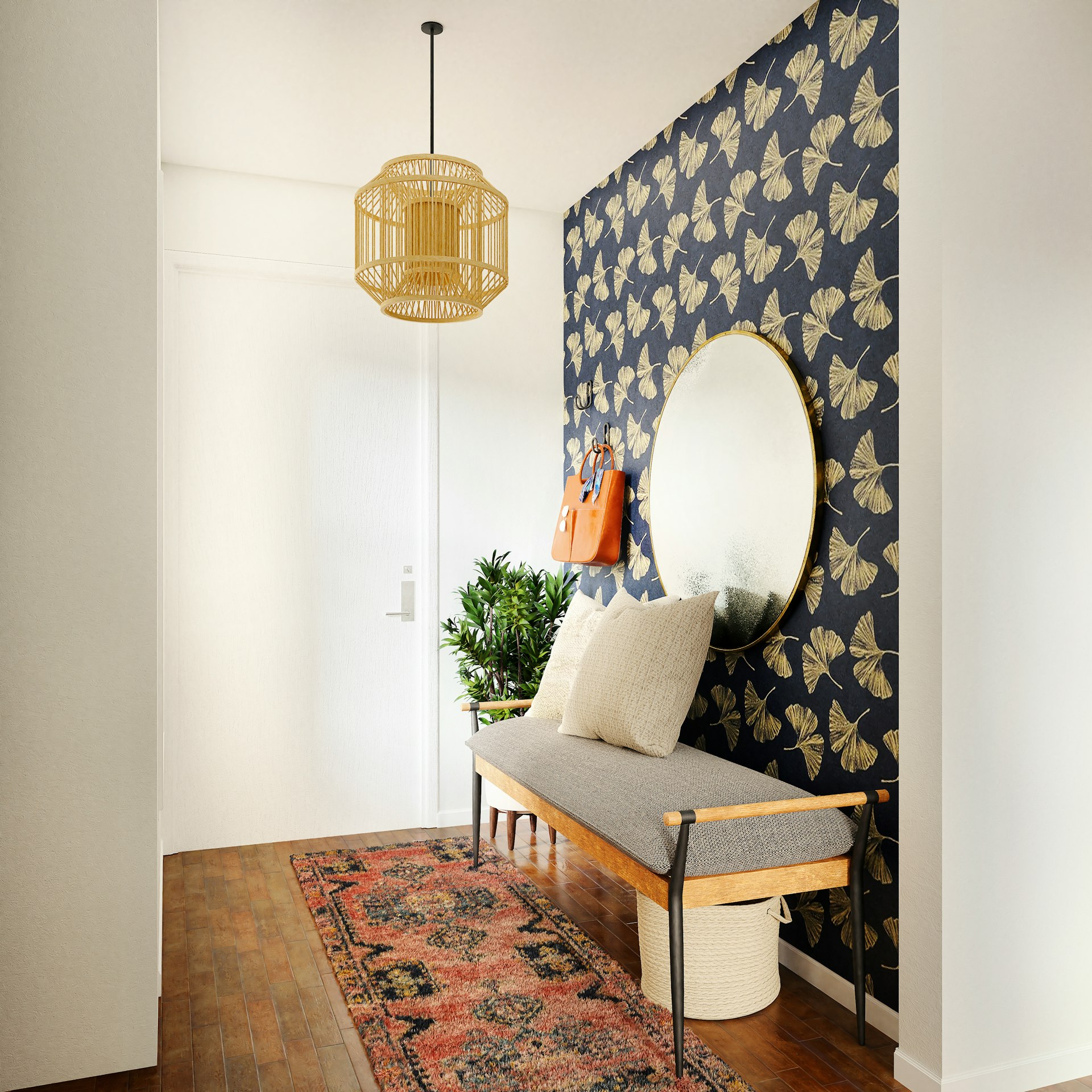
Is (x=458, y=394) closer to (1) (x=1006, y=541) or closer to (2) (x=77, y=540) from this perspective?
(2) (x=77, y=540)

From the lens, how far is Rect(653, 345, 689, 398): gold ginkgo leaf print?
338 cm

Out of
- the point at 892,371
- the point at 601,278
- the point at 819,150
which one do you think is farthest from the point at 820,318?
the point at 601,278

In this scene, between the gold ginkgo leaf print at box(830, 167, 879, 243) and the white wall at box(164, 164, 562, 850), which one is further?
the white wall at box(164, 164, 562, 850)

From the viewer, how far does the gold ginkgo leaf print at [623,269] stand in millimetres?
3795

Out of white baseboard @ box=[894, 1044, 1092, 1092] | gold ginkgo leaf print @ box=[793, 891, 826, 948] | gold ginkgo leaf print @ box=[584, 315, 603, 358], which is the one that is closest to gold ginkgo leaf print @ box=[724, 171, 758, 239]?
gold ginkgo leaf print @ box=[584, 315, 603, 358]

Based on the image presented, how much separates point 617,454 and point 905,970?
229 cm

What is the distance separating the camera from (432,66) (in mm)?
2994

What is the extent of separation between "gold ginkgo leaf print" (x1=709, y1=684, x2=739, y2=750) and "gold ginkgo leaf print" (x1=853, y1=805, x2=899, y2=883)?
68cm

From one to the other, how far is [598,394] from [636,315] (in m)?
0.46

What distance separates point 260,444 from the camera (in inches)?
157

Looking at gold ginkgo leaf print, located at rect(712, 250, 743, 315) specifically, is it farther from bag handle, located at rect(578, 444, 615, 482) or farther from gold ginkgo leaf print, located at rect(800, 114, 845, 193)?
bag handle, located at rect(578, 444, 615, 482)

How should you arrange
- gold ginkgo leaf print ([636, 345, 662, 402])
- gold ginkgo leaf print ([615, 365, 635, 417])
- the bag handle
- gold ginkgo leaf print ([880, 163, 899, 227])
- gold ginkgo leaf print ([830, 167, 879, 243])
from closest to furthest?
gold ginkgo leaf print ([880, 163, 899, 227]), gold ginkgo leaf print ([830, 167, 879, 243]), gold ginkgo leaf print ([636, 345, 662, 402]), gold ginkgo leaf print ([615, 365, 635, 417]), the bag handle

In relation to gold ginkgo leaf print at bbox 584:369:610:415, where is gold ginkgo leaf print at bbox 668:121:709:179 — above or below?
above

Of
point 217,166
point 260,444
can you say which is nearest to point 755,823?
point 260,444
